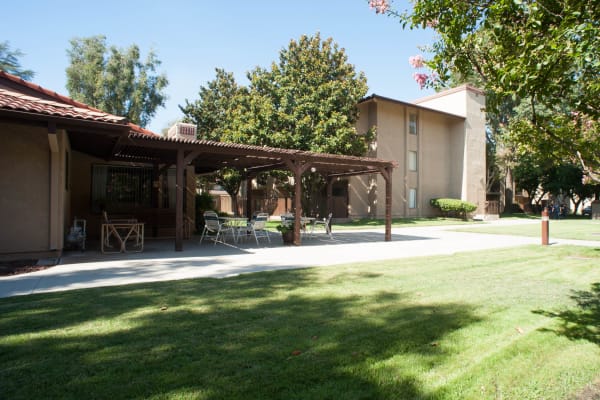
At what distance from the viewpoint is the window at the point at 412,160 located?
26.8 metres

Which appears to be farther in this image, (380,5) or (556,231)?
(556,231)

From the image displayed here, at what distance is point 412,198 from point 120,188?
810 inches

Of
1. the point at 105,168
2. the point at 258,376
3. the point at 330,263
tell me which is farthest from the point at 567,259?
the point at 105,168

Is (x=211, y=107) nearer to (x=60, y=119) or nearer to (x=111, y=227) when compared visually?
(x=111, y=227)

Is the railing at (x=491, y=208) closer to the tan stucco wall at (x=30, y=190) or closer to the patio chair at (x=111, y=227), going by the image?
the patio chair at (x=111, y=227)

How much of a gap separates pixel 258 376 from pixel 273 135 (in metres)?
17.6

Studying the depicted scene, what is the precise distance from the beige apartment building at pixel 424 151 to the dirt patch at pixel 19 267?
19364 millimetres

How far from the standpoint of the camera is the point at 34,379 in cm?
249

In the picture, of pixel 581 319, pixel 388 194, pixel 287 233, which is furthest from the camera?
pixel 388 194

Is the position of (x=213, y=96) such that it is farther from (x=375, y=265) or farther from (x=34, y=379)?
(x=34, y=379)

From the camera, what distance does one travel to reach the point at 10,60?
23734mm

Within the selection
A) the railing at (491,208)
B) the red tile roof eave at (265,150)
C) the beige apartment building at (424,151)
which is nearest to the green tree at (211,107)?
the beige apartment building at (424,151)

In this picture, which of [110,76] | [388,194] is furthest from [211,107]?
[388,194]

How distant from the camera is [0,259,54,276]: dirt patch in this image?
20.3 ft
